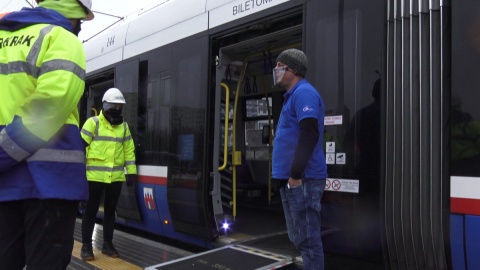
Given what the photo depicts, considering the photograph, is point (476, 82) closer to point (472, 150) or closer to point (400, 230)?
point (472, 150)

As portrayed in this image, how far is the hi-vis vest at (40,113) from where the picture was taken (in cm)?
187

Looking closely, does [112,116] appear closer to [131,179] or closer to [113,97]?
[113,97]

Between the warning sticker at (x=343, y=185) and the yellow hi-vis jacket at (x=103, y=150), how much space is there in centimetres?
243

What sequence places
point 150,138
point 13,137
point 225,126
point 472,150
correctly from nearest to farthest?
point 13,137 → point 472,150 → point 225,126 → point 150,138

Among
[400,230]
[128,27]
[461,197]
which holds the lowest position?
[400,230]

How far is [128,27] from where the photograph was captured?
5.99 m

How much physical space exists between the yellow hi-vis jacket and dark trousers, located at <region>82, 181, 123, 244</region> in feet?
0.30

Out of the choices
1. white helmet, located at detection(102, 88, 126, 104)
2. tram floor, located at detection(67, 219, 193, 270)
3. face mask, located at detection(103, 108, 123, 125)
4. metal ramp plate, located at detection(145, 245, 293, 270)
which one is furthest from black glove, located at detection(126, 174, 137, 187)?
metal ramp plate, located at detection(145, 245, 293, 270)

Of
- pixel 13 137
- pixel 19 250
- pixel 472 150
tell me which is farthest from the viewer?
pixel 472 150

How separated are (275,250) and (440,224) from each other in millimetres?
1655

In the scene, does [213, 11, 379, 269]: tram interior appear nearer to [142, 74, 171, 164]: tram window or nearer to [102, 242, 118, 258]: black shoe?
[142, 74, 171, 164]: tram window

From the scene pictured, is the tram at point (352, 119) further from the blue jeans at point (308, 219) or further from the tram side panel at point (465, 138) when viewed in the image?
the blue jeans at point (308, 219)

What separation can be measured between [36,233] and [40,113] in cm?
53

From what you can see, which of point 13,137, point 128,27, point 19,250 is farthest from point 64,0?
point 128,27
